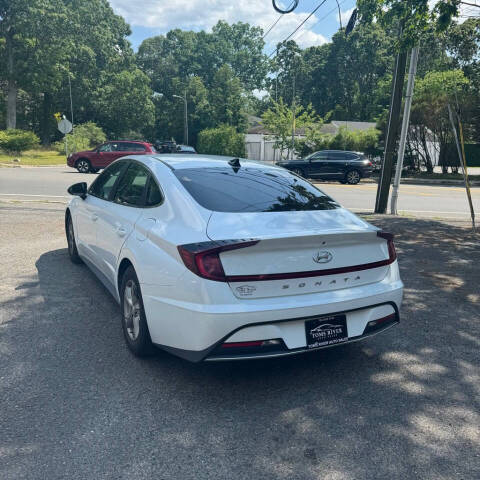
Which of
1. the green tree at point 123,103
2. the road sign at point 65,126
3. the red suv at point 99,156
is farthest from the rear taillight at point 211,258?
the green tree at point 123,103

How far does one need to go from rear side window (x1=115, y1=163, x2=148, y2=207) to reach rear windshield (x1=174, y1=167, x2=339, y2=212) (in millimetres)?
400

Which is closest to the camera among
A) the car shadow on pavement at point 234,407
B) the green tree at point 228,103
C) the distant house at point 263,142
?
the car shadow on pavement at point 234,407

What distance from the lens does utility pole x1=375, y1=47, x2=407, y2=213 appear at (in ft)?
37.8

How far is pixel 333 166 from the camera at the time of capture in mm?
23672

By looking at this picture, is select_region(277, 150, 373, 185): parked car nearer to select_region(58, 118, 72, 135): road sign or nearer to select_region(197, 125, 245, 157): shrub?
select_region(58, 118, 72, 135): road sign

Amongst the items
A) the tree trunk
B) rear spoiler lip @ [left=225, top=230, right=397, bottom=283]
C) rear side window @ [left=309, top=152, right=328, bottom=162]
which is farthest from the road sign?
rear spoiler lip @ [left=225, top=230, right=397, bottom=283]

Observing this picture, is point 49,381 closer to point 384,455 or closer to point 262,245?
point 262,245

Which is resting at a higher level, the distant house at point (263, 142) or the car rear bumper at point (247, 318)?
the distant house at point (263, 142)

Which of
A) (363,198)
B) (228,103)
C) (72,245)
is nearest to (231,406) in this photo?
(72,245)

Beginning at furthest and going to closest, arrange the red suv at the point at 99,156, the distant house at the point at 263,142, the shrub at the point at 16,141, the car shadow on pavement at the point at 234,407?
the distant house at the point at 263,142, the shrub at the point at 16,141, the red suv at the point at 99,156, the car shadow on pavement at the point at 234,407

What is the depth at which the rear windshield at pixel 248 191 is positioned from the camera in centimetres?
355

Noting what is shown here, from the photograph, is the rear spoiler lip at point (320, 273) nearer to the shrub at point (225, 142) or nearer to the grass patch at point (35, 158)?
the grass patch at point (35, 158)

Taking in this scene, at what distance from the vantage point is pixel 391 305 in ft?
11.4

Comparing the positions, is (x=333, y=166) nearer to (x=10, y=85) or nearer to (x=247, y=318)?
(x=247, y=318)
